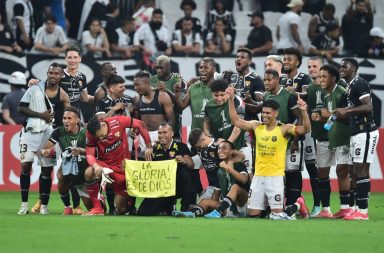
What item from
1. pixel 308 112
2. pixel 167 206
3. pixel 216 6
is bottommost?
pixel 167 206

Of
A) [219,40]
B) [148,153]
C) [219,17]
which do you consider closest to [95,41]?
[219,40]

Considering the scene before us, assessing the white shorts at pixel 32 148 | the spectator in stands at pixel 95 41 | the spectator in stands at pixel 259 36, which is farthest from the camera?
the spectator in stands at pixel 259 36

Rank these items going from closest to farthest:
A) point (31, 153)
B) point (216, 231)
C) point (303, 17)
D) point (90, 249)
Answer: point (90, 249)
point (216, 231)
point (31, 153)
point (303, 17)

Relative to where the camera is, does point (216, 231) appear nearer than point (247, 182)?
Yes

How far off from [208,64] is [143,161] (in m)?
2.13

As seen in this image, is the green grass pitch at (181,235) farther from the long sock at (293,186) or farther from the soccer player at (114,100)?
the soccer player at (114,100)

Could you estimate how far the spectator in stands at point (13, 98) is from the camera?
2436 centimetres

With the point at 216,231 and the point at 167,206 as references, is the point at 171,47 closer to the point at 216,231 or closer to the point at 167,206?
the point at 167,206

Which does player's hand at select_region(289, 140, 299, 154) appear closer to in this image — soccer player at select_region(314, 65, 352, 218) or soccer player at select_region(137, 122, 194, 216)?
soccer player at select_region(314, 65, 352, 218)

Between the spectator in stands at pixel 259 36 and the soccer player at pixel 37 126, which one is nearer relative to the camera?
the soccer player at pixel 37 126

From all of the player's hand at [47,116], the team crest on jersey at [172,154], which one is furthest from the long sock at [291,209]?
the player's hand at [47,116]

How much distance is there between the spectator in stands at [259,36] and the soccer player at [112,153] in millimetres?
8501

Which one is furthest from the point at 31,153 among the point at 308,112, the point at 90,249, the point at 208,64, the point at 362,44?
the point at 362,44

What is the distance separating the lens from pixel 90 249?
1295cm
